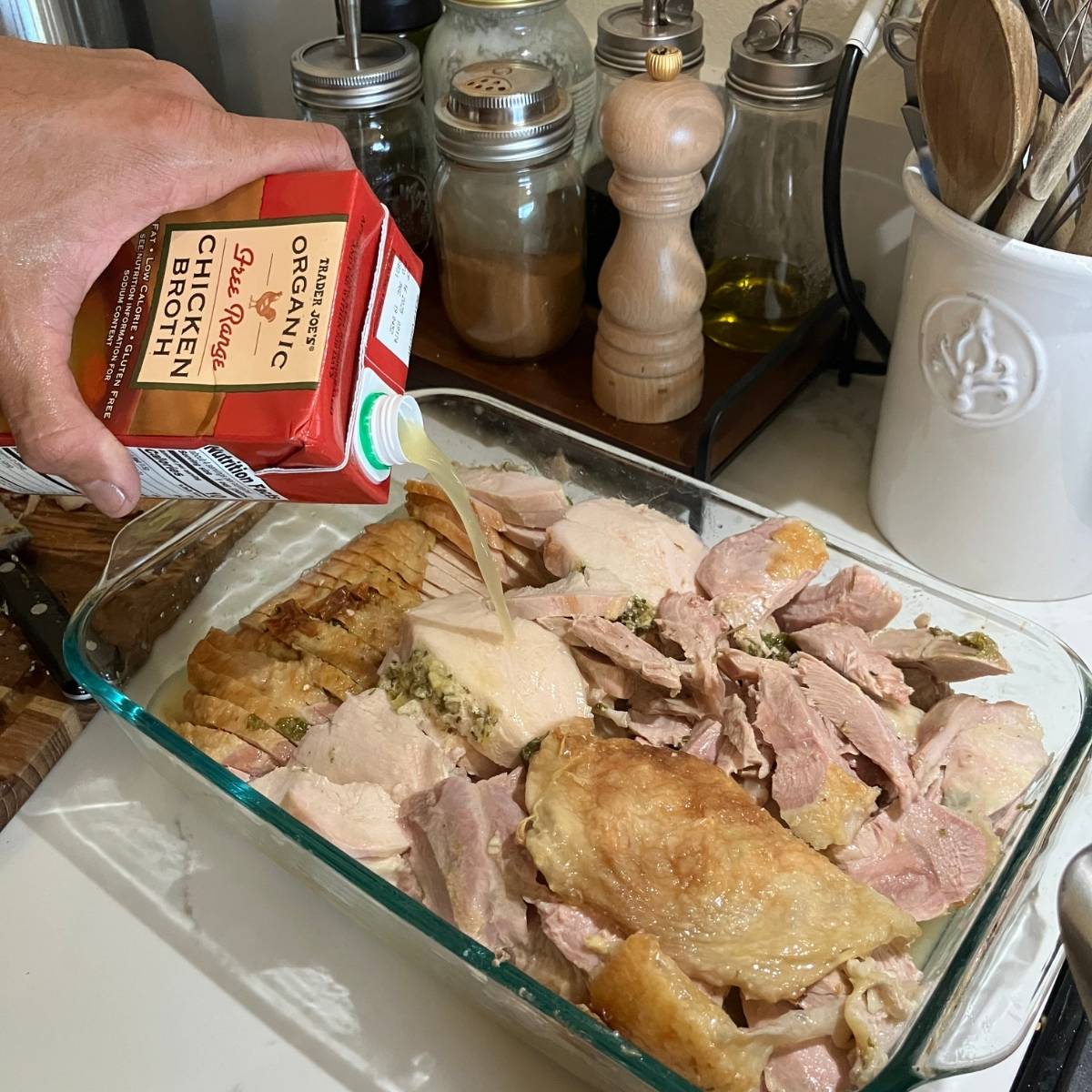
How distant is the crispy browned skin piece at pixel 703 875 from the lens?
0.77m

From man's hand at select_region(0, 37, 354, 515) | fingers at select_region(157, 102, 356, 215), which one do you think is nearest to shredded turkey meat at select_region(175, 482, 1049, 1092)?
man's hand at select_region(0, 37, 354, 515)

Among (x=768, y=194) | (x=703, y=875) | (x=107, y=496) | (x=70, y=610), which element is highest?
(x=107, y=496)

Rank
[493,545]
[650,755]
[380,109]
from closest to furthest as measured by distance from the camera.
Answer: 1. [650,755]
2. [493,545]
3. [380,109]

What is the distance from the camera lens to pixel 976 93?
0.95 metres

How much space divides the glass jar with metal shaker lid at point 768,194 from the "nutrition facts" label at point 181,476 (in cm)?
80

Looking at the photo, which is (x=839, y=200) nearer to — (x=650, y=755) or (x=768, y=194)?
(x=768, y=194)

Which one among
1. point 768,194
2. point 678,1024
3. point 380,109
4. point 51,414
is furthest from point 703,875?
point 380,109

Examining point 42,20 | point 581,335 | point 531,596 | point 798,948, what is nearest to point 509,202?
point 581,335

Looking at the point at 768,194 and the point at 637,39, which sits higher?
the point at 637,39

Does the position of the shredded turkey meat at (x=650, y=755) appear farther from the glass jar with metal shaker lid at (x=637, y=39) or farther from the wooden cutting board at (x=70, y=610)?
the glass jar with metal shaker lid at (x=637, y=39)

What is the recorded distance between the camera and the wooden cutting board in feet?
3.57

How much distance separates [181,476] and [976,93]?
740mm

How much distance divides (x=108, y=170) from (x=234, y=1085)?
0.71 metres

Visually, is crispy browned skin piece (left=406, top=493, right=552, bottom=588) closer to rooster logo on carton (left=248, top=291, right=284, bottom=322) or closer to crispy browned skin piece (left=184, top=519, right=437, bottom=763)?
crispy browned skin piece (left=184, top=519, right=437, bottom=763)
